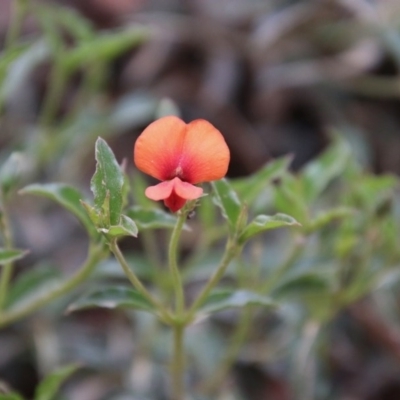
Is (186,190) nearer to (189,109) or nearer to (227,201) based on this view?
(227,201)

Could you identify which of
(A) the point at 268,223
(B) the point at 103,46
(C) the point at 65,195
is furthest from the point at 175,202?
(B) the point at 103,46

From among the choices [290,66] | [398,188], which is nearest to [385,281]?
[398,188]

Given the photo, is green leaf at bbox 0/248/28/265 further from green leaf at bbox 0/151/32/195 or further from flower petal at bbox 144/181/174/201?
flower petal at bbox 144/181/174/201

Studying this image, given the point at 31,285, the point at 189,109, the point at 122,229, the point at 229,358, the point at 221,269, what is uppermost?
the point at 122,229

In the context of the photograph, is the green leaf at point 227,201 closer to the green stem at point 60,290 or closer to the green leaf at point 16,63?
the green stem at point 60,290

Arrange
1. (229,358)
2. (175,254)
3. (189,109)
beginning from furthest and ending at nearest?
1. (189,109)
2. (229,358)
3. (175,254)

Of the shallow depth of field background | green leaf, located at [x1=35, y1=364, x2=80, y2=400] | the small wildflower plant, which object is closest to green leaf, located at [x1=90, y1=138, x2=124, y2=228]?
the small wildflower plant

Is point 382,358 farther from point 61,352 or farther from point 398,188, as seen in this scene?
point 61,352
